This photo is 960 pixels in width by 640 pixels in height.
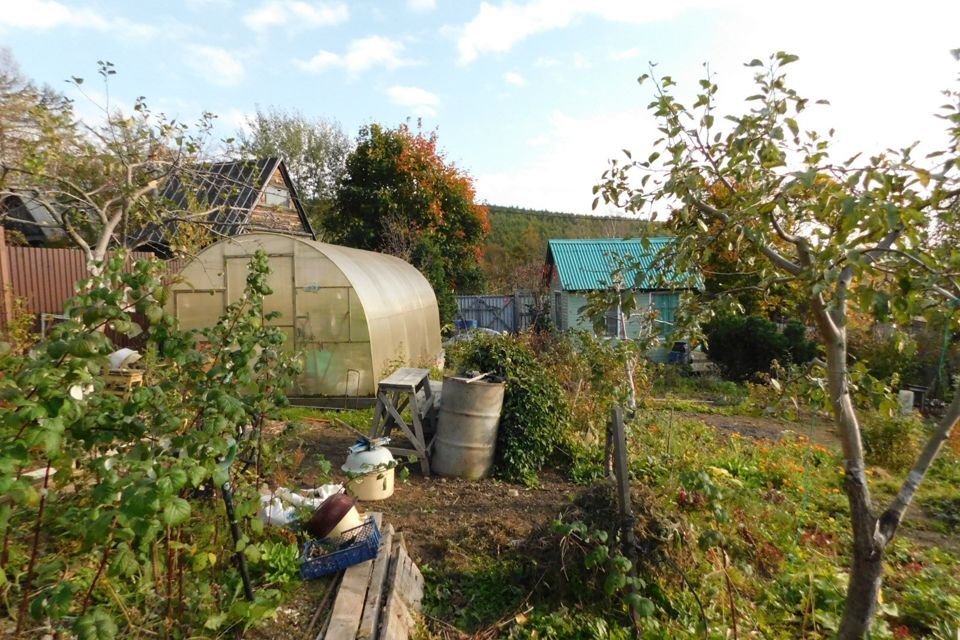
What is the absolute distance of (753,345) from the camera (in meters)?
11.8

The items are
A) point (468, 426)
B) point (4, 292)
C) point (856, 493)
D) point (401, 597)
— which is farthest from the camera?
point (4, 292)

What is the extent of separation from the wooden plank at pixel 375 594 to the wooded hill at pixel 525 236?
2.53m

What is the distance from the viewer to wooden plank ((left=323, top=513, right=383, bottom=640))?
2645mm

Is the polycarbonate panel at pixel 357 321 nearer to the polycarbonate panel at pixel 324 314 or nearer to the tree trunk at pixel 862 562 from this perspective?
the polycarbonate panel at pixel 324 314

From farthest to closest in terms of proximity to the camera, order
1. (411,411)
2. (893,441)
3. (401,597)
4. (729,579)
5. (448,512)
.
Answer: (893,441), (411,411), (448,512), (401,597), (729,579)

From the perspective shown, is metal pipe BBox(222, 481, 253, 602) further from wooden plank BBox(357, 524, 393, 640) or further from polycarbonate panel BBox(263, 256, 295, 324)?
polycarbonate panel BBox(263, 256, 295, 324)

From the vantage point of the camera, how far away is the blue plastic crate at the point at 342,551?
316 centimetres

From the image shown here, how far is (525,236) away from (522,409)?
106 ft

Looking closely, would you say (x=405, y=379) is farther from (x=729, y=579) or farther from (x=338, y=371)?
(x=729, y=579)

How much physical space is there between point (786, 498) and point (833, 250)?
4.15 meters

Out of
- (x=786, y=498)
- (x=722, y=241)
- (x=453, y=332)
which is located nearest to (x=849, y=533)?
(x=786, y=498)

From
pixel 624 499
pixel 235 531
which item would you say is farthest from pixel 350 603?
pixel 624 499

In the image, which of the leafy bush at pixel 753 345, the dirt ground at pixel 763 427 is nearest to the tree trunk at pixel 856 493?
the dirt ground at pixel 763 427

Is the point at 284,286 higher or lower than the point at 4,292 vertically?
higher
